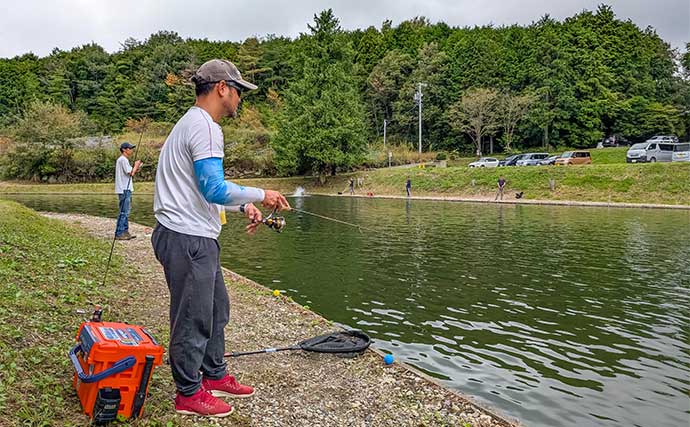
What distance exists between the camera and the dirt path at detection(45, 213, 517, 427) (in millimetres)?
3760

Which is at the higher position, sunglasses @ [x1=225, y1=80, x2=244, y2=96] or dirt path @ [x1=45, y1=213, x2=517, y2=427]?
sunglasses @ [x1=225, y1=80, x2=244, y2=96]

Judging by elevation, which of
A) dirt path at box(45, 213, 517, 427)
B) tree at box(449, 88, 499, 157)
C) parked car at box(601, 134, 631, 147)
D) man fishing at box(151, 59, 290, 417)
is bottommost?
dirt path at box(45, 213, 517, 427)

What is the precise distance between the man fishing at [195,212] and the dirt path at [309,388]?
0.47 metres

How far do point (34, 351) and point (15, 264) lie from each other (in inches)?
126

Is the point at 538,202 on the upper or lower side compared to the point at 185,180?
lower

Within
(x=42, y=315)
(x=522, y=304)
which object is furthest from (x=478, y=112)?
(x=42, y=315)

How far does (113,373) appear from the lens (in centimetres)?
312

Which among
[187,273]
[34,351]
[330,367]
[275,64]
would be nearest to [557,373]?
[330,367]

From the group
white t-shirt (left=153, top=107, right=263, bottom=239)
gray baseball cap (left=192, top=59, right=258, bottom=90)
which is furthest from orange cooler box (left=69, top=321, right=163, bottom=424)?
gray baseball cap (left=192, top=59, right=258, bottom=90)

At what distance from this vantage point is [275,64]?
82438mm

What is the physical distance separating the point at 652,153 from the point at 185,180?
40.2m

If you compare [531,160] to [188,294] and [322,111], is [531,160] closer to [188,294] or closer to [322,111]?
[322,111]

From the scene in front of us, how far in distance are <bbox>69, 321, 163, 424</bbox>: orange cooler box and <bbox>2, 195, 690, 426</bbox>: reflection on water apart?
10.9 ft

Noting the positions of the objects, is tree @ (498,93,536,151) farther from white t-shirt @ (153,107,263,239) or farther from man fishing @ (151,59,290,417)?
white t-shirt @ (153,107,263,239)
